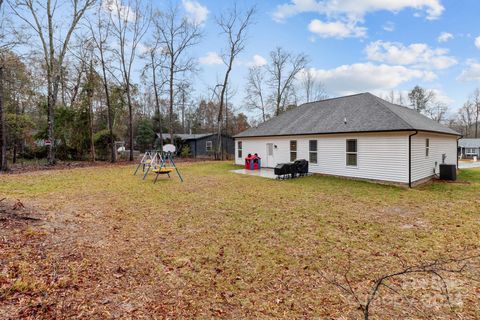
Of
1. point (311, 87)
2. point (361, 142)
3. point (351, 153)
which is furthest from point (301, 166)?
point (311, 87)

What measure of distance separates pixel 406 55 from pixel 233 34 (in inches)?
553

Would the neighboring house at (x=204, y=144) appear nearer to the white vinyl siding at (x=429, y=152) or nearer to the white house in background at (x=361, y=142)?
the white house in background at (x=361, y=142)

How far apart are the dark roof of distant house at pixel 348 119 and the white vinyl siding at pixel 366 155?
351mm

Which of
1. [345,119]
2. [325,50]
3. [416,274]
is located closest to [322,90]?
[325,50]

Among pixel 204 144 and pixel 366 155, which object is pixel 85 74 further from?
pixel 366 155

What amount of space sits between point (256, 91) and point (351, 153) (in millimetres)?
19874

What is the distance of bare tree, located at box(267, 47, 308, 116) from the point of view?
2673 centimetres

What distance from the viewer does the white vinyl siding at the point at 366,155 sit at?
31.3 feet

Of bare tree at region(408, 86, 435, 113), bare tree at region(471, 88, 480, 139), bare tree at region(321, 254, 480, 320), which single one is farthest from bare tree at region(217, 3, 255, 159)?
bare tree at region(471, 88, 480, 139)

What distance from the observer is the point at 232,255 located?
3.80 m

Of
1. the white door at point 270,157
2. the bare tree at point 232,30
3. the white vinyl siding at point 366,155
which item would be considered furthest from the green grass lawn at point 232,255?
the bare tree at point 232,30

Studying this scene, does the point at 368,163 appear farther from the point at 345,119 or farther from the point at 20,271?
the point at 20,271

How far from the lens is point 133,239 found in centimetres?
435

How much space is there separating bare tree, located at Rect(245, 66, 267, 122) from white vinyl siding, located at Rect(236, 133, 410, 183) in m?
16.6
